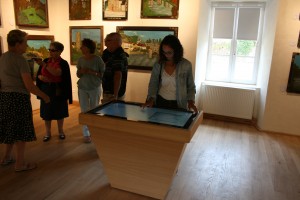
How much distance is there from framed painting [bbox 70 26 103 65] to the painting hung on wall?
3461 millimetres

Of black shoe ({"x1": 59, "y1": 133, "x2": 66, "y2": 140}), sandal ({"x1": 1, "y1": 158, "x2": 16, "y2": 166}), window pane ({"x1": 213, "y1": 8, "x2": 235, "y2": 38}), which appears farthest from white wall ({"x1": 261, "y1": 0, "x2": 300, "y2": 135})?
sandal ({"x1": 1, "y1": 158, "x2": 16, "y2": 166})

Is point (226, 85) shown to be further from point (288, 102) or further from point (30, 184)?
point (30, 184)

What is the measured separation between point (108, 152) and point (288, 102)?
3.27 metres

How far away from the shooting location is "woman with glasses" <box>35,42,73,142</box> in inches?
121

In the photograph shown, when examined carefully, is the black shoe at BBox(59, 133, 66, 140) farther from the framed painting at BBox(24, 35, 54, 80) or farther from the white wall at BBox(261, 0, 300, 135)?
the white wall at BBox(261, 0, 300, 135)

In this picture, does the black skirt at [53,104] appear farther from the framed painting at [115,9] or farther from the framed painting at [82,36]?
the framed painting at [115,9]

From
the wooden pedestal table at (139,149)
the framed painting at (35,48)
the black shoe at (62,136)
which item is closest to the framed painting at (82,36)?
Answer: the framed painting at (35,48)

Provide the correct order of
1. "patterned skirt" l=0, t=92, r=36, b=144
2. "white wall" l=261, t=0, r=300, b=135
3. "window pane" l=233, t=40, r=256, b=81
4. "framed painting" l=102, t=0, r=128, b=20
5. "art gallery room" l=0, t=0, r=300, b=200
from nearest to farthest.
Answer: "art gallery room" l=0, t=0, r=300, b=200
"patterned skirt" l=0, t=92, r=36, b=144
"white wall" l=261, t=0, r=300, b=135
"framed painting" l=102, t=0, r=128, b=20
"window pane" l=233, t=40, r=256, b=81

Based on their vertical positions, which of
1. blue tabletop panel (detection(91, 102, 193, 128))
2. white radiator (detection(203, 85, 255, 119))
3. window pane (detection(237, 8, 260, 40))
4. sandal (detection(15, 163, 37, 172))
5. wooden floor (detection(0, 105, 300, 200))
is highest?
window pane (detection(237, 8, 260, 40))

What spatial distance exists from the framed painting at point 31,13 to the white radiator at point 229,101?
3.46 metres

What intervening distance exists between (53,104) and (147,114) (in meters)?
1.77

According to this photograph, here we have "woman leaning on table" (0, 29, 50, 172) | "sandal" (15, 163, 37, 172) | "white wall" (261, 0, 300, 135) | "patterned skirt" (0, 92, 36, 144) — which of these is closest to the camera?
"woman leaning on table" (0, 29, 50, 172)

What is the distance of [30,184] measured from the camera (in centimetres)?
235

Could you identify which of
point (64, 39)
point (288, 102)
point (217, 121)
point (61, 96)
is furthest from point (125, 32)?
point (288, 102)
